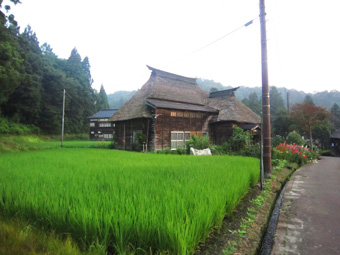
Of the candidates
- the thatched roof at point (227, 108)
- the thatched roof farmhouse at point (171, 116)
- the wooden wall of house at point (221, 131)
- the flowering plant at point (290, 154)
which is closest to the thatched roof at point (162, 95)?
the thatched roof farmhouse at point (171, 116)

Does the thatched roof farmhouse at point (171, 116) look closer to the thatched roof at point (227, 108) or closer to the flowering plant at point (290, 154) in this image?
the thatched roof at point (227, 108)

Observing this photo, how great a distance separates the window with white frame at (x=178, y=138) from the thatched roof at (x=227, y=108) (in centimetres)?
338

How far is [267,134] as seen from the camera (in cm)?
589

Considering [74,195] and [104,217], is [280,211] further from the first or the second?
[74,195]

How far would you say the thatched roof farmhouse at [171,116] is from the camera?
14.5 m

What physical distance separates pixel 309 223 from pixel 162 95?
14.5 meters

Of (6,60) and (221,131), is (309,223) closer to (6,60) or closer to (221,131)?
(221,131)

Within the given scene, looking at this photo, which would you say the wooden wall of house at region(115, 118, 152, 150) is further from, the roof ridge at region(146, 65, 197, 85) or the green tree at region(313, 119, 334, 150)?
the green tree at region(313, 119, 334, 150)

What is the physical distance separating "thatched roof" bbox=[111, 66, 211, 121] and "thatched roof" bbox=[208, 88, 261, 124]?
1.08 metres

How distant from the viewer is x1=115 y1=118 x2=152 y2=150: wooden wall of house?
14773 mm

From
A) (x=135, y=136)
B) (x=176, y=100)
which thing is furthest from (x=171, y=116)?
(x=135, y=136)

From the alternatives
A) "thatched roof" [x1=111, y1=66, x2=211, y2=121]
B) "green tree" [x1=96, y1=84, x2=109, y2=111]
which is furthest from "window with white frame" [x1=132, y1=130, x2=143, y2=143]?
"green tree" [x1=96, y1=84, x2=109, y2=111]

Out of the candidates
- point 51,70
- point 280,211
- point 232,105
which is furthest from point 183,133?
point 51,70

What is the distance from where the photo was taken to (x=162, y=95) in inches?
648
